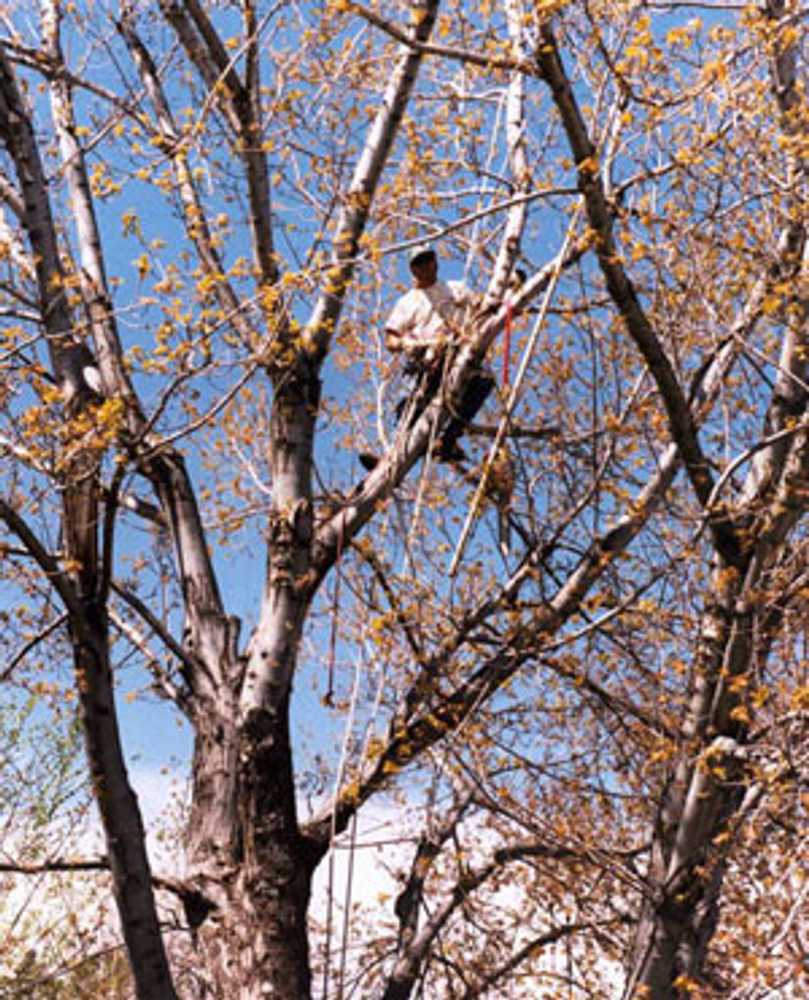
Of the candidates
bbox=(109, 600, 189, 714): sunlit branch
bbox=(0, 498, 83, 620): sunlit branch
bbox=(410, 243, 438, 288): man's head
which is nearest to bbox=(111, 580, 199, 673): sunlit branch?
bbox=(109, 600, 189, 714): sunlit branch

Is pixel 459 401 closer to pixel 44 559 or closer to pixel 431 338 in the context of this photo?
pixel 431 338

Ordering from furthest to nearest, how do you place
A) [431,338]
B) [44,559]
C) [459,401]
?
[431,338] → [459,401] → [44,559]

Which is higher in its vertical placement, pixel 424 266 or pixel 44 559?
pixel 424 266

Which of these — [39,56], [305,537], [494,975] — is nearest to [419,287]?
[305,537]

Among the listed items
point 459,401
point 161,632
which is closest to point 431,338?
point 459,401

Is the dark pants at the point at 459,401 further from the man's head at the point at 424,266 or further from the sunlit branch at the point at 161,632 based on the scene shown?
the sunlit branch at the point at 161,632

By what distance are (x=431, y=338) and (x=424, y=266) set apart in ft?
1.73

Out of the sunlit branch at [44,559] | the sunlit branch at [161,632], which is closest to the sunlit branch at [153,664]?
the sunlit branch at [161,632]

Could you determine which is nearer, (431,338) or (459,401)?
(459,401)

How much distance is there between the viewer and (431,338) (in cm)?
657

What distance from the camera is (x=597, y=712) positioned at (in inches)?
275

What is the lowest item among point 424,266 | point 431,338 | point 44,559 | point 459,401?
point 44,559

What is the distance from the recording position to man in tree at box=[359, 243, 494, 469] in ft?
21.1

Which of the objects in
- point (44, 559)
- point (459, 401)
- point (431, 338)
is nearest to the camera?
point (44, 559)
